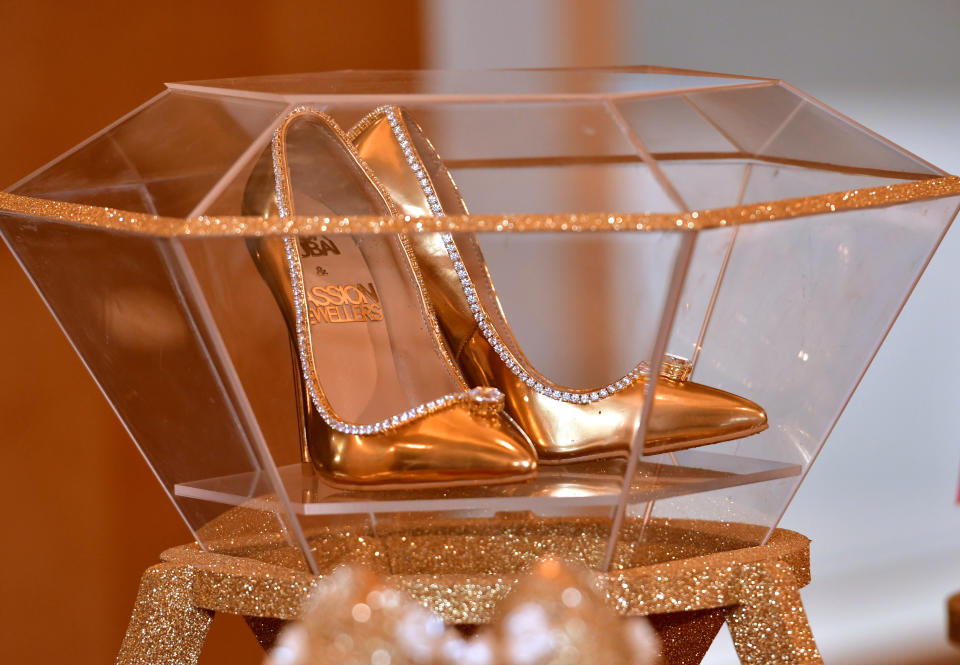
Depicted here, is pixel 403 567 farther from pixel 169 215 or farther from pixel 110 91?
pixel 110 91

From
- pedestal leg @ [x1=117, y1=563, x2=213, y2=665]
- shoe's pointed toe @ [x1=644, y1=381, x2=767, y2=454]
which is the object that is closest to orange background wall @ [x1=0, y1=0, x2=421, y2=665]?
pedestal leg @ [x1=117, y1=563, x2=213, y2=665]

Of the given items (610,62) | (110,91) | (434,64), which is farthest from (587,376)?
(610,62)

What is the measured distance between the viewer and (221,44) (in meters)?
1.04

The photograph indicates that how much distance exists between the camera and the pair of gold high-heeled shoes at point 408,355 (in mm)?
501

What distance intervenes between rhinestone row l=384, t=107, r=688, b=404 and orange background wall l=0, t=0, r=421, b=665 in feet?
1.51

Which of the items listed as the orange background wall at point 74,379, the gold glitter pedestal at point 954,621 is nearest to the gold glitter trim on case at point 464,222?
the gold glitter pedestal at point 954,621

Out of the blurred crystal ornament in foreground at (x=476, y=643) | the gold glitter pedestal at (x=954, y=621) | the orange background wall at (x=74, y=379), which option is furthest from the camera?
the orange background wall at (x=74, y=379)

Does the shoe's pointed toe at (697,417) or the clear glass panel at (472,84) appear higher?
the clear glass panel at (472,84)

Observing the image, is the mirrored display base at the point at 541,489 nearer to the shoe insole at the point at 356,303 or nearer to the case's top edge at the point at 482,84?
the shoe insole at the point at 356,303

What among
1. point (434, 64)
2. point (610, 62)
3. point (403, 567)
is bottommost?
point (403, 567)

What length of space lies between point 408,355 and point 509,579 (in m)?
0.17

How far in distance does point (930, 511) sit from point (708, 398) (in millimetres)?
1102

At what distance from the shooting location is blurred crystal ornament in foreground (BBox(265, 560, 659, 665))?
39 centimetres

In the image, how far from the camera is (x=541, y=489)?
0.52 m
